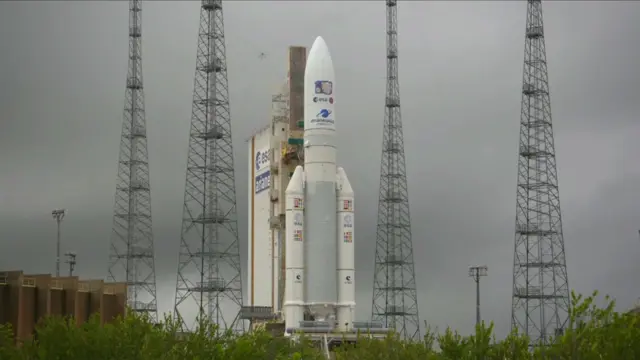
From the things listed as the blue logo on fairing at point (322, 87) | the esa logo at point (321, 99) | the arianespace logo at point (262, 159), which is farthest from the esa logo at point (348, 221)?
the arianespace logo at point (262, 159)

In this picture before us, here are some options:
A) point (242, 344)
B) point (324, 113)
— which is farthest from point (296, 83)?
point (242, 344)

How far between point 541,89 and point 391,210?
1375 centimetres

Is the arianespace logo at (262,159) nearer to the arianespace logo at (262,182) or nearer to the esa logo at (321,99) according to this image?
the arianespace logo at (262,182)

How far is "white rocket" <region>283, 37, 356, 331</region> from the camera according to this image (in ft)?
227

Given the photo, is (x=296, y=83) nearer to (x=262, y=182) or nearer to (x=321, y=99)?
(x=262, y=182)

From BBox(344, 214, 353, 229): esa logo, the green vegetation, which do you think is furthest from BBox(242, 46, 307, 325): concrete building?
the green vegetation

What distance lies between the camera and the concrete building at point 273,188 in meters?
80.7

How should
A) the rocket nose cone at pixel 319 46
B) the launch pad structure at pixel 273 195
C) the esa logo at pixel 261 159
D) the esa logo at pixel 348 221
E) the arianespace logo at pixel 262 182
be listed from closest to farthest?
the esa logo at pixel 348 221, the rocket nose cone at pixel 319 46, the launch pad structure at pixel 273 195, the arianespace logo at pixel 262 182, the esa logo at pixel 261 159

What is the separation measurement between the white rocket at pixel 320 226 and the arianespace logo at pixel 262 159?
1544cm

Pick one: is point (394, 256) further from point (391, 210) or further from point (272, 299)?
point (272, 299)

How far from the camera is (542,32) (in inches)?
3452

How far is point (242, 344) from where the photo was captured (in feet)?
131

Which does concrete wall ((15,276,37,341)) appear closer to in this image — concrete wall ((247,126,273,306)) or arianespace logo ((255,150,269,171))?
concrete wall ((247,126,273,306))

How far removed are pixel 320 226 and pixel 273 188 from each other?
1317 centimetres
